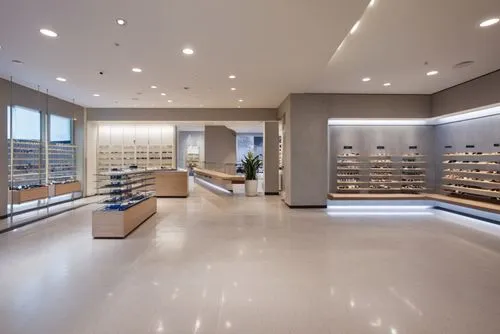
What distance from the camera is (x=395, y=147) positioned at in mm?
9617

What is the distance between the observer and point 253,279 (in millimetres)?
3561

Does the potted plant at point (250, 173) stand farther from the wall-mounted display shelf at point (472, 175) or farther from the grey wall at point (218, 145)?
the grey wall at point (218, 145)

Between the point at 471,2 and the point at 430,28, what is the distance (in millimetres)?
736

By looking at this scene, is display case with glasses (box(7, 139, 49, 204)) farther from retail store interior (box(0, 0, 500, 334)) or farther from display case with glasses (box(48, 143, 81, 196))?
display case with glasses (box(48, 143, 81, 196))

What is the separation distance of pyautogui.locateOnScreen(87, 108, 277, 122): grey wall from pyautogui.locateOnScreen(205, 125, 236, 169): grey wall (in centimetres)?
687

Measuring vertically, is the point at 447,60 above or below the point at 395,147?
above

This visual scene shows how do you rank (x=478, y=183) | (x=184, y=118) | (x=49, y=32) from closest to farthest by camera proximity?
(x=49, y=32) < (x=478, y=183) < (x=184, y=118)

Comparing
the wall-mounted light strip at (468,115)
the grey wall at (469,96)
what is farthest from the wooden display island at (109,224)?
the wall-mounted light strip at (468,115)

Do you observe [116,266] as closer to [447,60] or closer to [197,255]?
[197,255]

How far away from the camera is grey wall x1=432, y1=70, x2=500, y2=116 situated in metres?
6.55

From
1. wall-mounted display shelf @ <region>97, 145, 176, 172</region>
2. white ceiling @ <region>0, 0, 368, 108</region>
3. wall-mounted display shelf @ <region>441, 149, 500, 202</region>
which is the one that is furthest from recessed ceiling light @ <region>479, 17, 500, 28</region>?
wall-mounted display shelf @ <region>97, 145, 176, 172</region>

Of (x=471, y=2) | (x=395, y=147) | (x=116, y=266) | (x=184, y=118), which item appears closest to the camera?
(x=471, y=2)

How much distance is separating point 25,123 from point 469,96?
1175 centimetres

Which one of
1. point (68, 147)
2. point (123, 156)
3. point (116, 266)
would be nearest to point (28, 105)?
point (68, 147)
